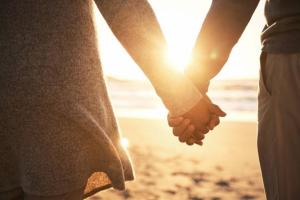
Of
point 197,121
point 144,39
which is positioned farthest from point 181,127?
point 144,39

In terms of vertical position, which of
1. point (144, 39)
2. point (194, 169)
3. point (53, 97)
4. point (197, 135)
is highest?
point (144, 39)

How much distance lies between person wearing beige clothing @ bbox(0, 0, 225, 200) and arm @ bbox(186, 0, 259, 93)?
2.69 ft

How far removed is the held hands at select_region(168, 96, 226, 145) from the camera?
2.00 meters

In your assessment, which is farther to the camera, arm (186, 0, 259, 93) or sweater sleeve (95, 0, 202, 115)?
arm (186, 0, 259, 93)

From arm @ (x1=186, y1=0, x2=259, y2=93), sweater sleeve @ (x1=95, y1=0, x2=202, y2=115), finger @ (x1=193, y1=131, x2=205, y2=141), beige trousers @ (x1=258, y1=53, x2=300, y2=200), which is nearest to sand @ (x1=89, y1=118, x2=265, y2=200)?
finger @ (x1=193, y1=131, x2=205, y2=141)

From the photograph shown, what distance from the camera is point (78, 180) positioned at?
55.6 inches

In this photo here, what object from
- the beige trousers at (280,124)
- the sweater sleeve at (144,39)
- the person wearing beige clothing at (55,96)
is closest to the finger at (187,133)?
the beige trousers at (280,124)

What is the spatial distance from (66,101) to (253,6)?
121 cm

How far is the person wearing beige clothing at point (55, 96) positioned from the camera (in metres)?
1.35

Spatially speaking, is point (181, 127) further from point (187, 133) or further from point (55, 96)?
point (55, 96)

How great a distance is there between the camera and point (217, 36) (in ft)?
7.27

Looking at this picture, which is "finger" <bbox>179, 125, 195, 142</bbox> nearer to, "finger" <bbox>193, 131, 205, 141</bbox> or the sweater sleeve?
"finger" <bbox>193, 131, 205, 141</bbox>

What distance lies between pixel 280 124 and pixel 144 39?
71cm

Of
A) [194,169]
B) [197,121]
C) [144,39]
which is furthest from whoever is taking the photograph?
[194,169]
